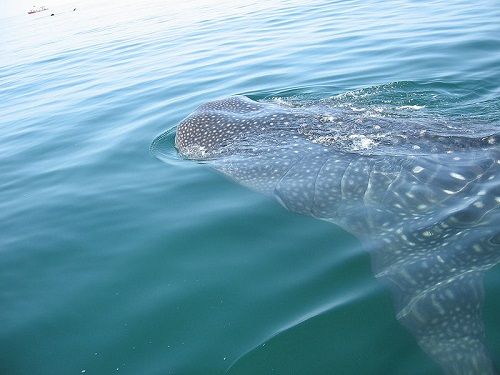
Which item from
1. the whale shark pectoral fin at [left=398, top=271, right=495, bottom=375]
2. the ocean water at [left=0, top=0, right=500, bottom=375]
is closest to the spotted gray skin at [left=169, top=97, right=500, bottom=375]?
the whale shark pectoral fin at [left=398, top=271, right=495, bottom=375]

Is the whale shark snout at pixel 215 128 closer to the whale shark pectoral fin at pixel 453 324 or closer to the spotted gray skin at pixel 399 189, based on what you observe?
the spotted gray skin at pixel 399 189

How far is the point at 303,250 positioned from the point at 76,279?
2282 mm

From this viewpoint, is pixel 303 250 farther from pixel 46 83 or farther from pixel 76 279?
pixel 46 83

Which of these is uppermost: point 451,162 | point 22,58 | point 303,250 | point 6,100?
point 22,58

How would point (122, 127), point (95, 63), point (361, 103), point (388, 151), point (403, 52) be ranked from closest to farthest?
point (388, 151), point (361, 103), point (122, 127), point (403, 52), point (95, 63)

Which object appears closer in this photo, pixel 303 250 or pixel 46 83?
pixel 303 250

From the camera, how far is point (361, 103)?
7523mm

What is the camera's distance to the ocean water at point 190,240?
3387mm

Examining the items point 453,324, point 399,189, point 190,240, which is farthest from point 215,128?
point 453,324

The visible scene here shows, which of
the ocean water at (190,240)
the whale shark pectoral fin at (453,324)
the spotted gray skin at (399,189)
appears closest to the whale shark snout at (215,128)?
the spotted gray skin at (399,189)

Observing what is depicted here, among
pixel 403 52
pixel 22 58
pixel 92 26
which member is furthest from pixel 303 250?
pixel 92 26

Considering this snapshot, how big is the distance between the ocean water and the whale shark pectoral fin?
9 centimetres

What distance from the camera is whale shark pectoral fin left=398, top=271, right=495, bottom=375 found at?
2.95 meters

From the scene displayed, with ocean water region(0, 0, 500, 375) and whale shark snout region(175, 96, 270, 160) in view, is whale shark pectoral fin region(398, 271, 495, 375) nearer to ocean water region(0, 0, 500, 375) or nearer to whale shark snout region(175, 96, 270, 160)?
ocean water region(0, 0, 500, 375)
